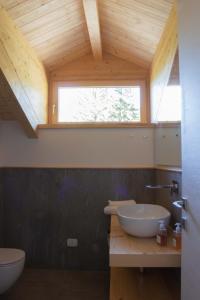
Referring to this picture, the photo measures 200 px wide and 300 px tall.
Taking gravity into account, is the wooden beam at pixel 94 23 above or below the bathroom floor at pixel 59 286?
above

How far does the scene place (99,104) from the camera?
383 centimetres

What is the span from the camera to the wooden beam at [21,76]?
215 cm

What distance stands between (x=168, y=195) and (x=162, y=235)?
580mm

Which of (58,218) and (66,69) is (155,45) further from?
(58,218)

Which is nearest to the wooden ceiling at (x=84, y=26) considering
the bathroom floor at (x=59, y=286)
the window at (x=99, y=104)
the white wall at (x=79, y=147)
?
the window at (x=99, y=104)

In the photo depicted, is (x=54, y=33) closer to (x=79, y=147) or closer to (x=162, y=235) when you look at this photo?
(x=79, y=147)

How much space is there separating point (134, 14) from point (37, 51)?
1.23 metres

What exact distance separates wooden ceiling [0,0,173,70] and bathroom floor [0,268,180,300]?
212cm

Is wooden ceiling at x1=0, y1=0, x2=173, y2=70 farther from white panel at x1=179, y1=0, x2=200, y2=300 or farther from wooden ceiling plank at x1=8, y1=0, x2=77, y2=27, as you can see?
white panel at x1=179, y1=0, x2=200, y2=300

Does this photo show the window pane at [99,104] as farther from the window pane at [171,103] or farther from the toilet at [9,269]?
the toilet at [9,269]

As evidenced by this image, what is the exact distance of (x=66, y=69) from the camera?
385 cm

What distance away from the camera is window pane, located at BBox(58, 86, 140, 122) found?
379 centimetres

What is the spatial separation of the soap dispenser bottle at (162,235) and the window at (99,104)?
2.29 meters

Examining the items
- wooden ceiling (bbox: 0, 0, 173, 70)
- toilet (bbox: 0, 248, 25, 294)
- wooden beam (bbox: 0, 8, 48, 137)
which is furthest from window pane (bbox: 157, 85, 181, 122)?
toilet (bbox: 0, 248, 25, 294)
